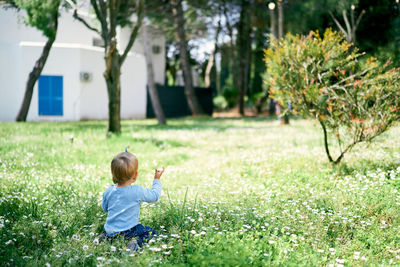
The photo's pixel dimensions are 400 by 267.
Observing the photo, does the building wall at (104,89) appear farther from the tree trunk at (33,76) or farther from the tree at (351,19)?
the tree at (351,19)

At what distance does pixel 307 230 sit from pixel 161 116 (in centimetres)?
1589

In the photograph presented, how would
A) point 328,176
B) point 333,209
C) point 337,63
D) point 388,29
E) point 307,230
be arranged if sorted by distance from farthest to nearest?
point 388,29, point 337,63, point 328,176, point 333,209, point 307,230

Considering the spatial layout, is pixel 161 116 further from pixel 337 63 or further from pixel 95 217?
pixel 95 217

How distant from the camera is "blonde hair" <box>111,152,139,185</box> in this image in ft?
12.5

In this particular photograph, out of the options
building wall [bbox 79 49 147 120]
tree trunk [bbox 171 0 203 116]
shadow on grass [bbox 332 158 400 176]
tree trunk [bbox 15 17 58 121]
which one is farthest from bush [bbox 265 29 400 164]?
tree trunk [bbox 171 0 203 116]

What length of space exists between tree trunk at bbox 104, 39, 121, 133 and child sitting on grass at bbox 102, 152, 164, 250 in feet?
29.2

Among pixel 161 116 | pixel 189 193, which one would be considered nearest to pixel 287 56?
pixel 189 193

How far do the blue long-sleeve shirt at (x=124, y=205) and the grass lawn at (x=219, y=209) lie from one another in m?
0.26

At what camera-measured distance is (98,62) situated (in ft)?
74.1

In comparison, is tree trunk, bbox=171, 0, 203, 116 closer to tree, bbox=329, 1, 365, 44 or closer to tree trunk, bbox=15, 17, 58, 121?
tree trunk, bbox=15, 17, 58, 121

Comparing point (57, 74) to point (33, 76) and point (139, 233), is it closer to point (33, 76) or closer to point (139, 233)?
point (33, 76)

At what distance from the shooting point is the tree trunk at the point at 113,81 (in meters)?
12.1

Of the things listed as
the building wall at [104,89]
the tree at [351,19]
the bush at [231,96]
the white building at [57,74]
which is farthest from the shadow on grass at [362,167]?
the bush at [231,96]

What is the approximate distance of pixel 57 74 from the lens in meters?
20.9
